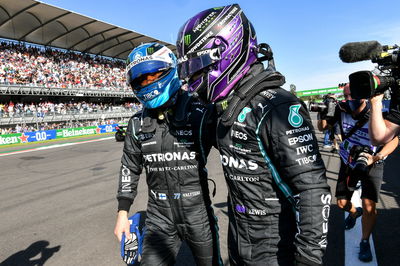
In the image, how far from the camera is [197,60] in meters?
1.46

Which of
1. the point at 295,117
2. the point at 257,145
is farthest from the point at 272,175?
the point at 295,117

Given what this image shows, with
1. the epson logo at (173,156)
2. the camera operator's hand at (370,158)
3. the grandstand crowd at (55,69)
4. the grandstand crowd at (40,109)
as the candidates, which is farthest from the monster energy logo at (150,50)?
the grandstand crowd at (55,69)

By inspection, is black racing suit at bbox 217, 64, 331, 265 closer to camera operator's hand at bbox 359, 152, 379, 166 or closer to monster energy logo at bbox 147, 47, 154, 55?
monster energy logo at bbox 147, 47, 154, 55

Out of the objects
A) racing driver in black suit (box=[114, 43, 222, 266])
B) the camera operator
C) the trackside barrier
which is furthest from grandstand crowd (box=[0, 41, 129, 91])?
the camera operator

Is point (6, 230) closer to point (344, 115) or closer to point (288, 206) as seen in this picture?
point (288, 206)

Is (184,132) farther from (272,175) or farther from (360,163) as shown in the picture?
(360,163)

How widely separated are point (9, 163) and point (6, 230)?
7342mm

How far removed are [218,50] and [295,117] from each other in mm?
539

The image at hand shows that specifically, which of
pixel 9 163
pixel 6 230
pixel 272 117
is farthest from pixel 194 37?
pixel 9 163

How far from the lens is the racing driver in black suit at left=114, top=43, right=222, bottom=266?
2014mm

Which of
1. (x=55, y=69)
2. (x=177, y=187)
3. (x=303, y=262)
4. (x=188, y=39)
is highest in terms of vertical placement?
(x=55, y=69)

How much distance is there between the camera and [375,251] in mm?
2980

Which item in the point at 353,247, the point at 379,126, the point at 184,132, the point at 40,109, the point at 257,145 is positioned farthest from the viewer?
the point at 40,109

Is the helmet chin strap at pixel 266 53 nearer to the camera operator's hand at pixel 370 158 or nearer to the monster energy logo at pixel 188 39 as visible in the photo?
the monster energy logo at pixel 188 39
